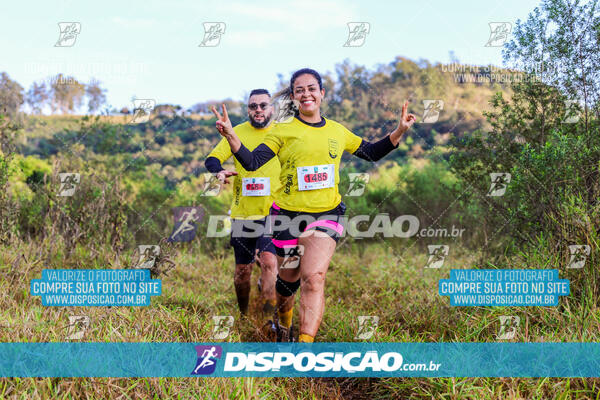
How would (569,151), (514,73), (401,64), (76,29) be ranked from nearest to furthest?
1. (569,151)
2. (514,73)
3. (76,29)
4. (401,64)

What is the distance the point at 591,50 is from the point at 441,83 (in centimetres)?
716

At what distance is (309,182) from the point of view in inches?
139

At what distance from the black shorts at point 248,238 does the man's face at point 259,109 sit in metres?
0.96

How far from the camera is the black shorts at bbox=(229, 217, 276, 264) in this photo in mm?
4562

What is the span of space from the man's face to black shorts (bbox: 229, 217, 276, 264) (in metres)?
0.96

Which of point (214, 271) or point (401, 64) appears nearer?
point (214, 271)

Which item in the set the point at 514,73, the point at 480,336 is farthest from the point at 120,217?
the point at 514,73

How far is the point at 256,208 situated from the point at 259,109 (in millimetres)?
973

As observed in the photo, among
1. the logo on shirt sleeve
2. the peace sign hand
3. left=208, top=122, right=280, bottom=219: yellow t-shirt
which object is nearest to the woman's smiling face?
the logo on shirt sleeve

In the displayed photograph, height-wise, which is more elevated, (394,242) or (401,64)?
(401,64)

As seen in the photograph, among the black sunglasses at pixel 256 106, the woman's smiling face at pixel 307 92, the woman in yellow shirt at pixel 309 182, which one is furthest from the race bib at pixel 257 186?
the woman's smiling face at pixel 307 92

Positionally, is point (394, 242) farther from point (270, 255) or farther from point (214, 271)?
point (270, 255)

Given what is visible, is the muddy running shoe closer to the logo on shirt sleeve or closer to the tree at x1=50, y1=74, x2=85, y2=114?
the logo on shirt sleeve

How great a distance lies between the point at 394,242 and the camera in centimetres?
815
